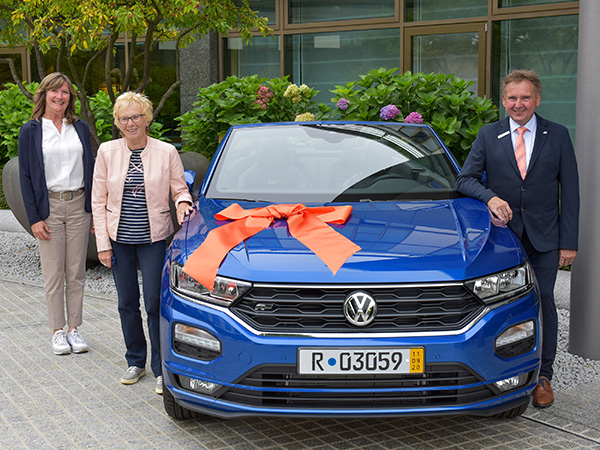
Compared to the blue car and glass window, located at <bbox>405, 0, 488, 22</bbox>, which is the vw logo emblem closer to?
the blue car

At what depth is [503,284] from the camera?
3205 mm

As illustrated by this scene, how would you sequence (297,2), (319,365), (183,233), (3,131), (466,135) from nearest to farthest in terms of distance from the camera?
(319,365) → (183,233) → (466,135) → (3,131) → (297,2)

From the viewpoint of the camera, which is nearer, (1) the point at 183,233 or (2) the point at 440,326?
(2) the point at 440,326

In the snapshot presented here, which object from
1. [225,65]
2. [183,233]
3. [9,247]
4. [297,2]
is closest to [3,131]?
[9,247]

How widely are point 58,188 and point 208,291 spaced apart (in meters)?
2.20

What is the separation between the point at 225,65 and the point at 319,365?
11.0 meters

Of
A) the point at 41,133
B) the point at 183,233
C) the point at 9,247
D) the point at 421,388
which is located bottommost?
the point at 9,247

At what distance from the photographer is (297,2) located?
1254 centimetres

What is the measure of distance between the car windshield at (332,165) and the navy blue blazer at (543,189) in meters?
0.31

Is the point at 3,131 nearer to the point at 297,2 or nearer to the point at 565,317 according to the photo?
the point at 297,2

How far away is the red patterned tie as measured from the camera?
13.2ft

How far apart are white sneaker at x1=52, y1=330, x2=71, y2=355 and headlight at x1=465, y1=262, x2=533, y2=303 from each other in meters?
3.09

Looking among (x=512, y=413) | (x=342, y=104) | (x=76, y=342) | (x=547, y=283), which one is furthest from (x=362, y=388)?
(x=342, y=104)

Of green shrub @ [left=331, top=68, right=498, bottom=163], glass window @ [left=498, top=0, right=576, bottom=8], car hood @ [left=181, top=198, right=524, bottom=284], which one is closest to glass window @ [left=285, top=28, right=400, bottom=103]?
glass window @ [left=498, top=0, right=576, bottom=8]
